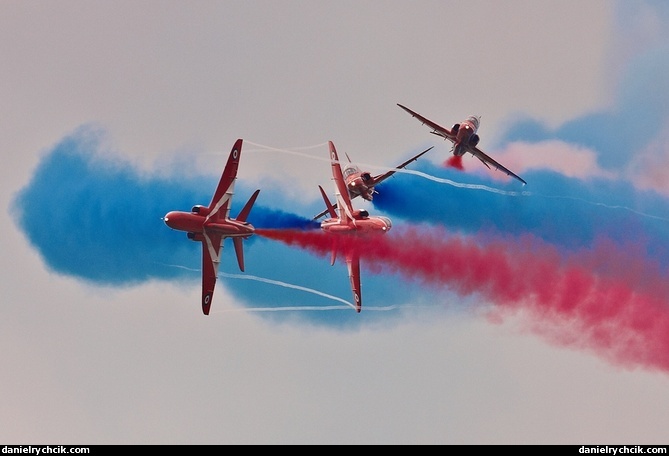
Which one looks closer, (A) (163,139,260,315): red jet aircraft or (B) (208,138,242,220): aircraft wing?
(A) (163,139,260,315): red jet aircraft

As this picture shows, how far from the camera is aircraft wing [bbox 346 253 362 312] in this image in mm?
50188

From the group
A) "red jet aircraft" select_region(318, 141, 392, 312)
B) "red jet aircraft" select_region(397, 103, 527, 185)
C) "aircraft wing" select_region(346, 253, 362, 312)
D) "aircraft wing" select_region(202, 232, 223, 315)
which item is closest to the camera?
"red jet aircraft" select_region(318, 141, 392, 312)

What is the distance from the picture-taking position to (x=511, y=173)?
57.1 metres

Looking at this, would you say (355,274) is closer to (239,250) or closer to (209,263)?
(239,250)

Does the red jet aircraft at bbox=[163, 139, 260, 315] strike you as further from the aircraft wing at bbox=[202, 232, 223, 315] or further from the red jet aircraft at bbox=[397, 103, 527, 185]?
the red jet aircraft at bbox=[397, 103, 527, 185]

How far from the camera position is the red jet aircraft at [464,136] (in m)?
56.2

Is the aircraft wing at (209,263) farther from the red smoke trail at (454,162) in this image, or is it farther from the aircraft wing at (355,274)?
the red smoke trail at (454,162)

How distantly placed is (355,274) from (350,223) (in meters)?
3.00

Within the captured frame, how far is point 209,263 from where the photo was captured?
49.6 metres

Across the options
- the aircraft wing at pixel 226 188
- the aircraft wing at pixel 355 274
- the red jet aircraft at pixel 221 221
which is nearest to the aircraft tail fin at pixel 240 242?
the red jet aircraft at pixel 221 221

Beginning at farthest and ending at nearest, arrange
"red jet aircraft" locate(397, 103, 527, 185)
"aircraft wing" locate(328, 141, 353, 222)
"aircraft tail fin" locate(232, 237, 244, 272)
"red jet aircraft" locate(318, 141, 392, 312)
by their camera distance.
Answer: "red jet aircraft" locate(397, 103, 527, 185) < "aircraft wing" locate(328, 141, 353, 222) < "aircraft tail fin" locate(232, 237, 244, 272) < "red jet aircraft" locate(318, 141, 392, 312)

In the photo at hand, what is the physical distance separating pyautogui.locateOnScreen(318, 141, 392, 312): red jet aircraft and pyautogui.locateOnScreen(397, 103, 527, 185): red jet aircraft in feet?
22.1

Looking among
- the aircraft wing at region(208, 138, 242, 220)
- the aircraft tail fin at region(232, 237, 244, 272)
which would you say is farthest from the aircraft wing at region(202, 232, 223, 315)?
the aircraft wing at region(208, 138, 242, 220)
